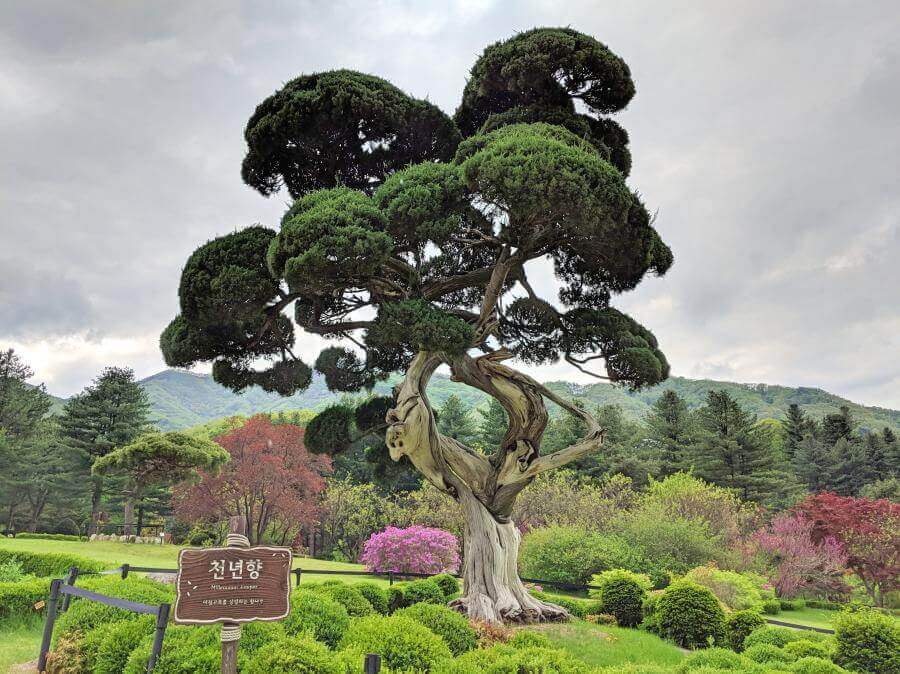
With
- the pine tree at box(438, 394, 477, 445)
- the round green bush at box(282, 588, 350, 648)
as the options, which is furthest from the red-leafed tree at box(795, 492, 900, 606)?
the round green bush at box(282, 588, 350, 648)

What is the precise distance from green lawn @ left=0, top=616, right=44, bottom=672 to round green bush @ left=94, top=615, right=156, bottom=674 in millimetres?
2101

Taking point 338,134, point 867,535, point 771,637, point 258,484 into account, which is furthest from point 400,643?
point 867,535

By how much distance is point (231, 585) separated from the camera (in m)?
4.28

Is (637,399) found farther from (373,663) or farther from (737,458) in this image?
(373,663)

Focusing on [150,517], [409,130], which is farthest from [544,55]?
[150,517]

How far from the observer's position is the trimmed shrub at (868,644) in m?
6.86

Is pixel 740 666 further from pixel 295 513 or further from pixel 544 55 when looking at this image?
pixel 295 513

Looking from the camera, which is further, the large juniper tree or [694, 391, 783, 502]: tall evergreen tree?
[694, 391, 783, 502]: tall evergreen tree

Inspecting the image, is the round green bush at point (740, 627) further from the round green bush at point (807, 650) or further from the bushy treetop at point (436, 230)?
the bushy treetop at point (436, 230)

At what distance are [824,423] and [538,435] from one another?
132 feet

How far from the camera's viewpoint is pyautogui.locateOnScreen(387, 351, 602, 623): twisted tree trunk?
401 inches

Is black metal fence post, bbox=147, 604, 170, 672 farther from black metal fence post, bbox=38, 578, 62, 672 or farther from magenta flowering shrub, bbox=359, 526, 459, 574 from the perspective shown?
magenta flowering shrub, bbox=359, 526, 459, 574

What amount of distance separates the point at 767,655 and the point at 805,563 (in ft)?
51.5

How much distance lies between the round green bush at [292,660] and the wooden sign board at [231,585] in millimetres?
288
